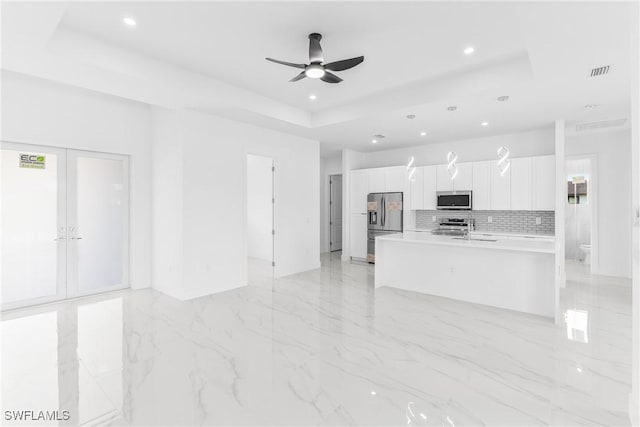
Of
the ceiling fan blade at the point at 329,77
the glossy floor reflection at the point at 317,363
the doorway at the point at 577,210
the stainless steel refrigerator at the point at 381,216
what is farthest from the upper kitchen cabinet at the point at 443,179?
Result: the ceiling fan blade at the point at 329,77

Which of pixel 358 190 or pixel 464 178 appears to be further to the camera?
pixel 358 190

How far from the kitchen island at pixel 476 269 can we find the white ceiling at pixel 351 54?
193cm

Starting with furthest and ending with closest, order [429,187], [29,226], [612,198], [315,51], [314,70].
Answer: [429,187] → [612,198] → [29,226] → [314,70] → [315,51]

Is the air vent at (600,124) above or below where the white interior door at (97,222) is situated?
above

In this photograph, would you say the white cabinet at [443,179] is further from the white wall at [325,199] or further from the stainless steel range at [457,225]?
the white wall at [325,199]

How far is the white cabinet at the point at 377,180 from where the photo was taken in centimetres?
752

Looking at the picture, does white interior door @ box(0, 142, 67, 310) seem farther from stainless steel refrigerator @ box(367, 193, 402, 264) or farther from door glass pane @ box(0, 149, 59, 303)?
stainless steel refrigerator @ box(367, 193, 402, 264)

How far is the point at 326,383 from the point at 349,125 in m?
4.15

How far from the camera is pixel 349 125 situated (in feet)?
18.0

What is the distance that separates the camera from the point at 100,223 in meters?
4.99

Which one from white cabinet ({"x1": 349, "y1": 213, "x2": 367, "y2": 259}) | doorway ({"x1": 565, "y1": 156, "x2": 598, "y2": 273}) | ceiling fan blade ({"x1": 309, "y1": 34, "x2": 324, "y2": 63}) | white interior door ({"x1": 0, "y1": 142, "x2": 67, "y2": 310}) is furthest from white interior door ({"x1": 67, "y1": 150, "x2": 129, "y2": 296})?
doorway ({"x1": 565, "y1": 156, "x2": 598, "y2": 273})

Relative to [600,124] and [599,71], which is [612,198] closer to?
[600,124]

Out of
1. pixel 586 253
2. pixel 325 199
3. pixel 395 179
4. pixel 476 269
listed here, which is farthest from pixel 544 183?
pixel 325 199

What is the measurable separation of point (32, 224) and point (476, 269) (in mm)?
6151
